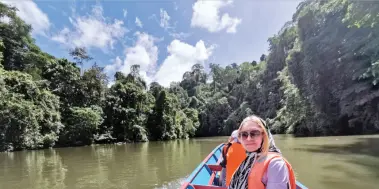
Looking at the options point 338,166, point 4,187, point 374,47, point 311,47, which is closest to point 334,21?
point 311,47

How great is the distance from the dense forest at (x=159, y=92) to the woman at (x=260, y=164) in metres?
9.08

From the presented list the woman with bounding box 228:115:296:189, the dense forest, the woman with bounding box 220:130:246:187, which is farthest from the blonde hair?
the dense forest

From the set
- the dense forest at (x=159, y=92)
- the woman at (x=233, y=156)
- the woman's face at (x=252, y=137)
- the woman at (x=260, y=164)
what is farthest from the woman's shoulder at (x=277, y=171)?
the dense forest at (x=159, y=92)

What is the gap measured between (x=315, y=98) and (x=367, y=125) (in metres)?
3.77

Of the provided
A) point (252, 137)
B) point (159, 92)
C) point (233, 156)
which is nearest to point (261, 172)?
point (252, 137)

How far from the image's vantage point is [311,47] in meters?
18.9

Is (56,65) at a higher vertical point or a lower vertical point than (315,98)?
higher

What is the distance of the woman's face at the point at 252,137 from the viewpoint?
1.43m

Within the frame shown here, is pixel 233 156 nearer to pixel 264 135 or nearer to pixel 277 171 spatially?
pixel 264 135

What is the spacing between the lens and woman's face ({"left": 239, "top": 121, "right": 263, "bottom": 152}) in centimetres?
143

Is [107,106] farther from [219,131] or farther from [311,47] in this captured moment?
[219,131]

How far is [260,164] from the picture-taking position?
132 cm

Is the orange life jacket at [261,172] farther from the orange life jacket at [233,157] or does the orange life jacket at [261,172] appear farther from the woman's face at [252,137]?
the orange life jacket at [233,157]

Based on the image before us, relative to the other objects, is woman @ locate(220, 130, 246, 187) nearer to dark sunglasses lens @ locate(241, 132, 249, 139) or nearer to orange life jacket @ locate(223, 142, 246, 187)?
orange life jacket @ locate(223, 142, 246, 187)
